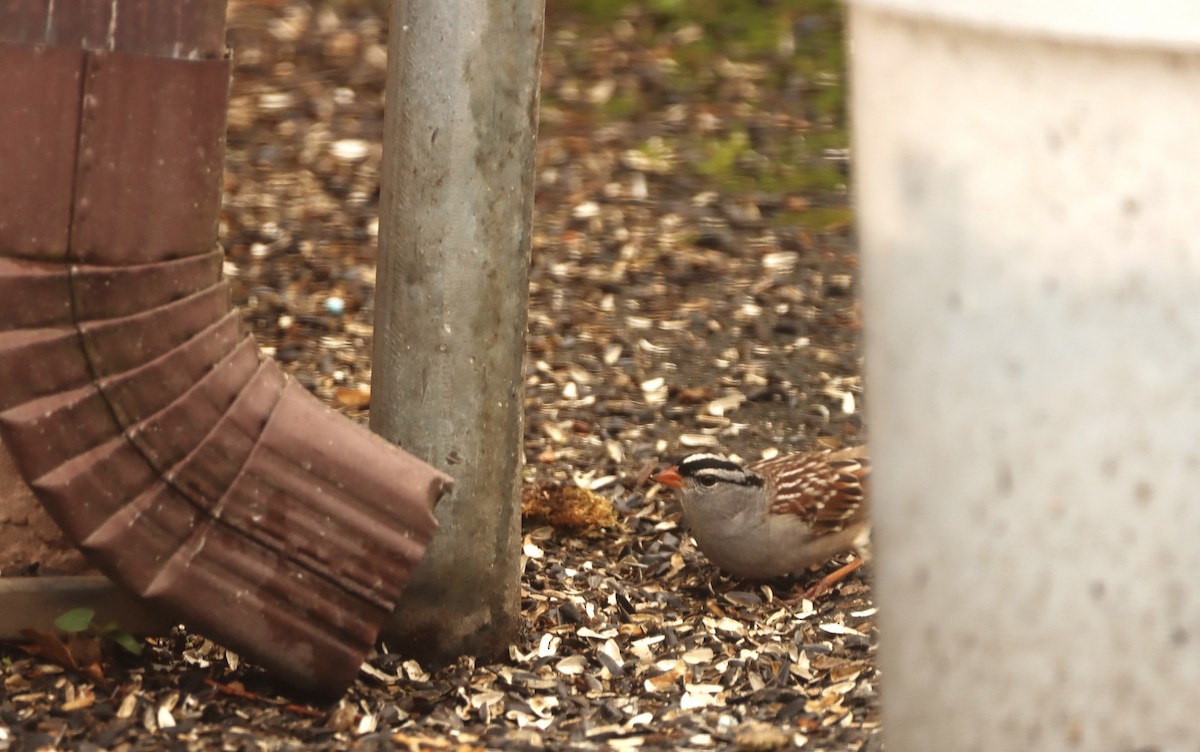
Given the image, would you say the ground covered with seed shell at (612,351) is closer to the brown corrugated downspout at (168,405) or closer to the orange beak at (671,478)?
the orange beak at (671,478)

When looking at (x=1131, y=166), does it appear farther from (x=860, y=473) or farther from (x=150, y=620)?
(x=860, y=473)

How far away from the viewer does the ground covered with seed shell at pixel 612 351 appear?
142 inches

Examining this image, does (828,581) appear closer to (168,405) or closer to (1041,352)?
(168,405)

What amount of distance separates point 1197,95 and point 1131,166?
107 mm

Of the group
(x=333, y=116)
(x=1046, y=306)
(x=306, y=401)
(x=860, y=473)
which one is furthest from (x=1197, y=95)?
(x=333, y=116)

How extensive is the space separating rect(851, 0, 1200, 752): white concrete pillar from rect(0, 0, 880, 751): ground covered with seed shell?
1.30m

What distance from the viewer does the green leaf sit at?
11.5ft

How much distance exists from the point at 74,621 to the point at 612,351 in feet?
9.77

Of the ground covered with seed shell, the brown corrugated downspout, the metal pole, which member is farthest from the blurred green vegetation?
the brown corrugated downspout

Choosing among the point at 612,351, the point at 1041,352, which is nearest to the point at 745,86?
the point at 612,351

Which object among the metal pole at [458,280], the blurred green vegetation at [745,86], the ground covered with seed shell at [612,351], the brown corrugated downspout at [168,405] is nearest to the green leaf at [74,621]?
the ground covered with seed shell at [612,351]

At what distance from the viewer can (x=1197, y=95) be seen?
204cm

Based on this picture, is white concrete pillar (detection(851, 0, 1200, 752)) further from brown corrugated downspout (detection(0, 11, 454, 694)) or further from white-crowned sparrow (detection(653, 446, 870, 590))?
white-crowned sparrow (detection(653, 446, 870, 590))

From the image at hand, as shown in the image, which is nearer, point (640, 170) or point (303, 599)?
point (303, 599)
